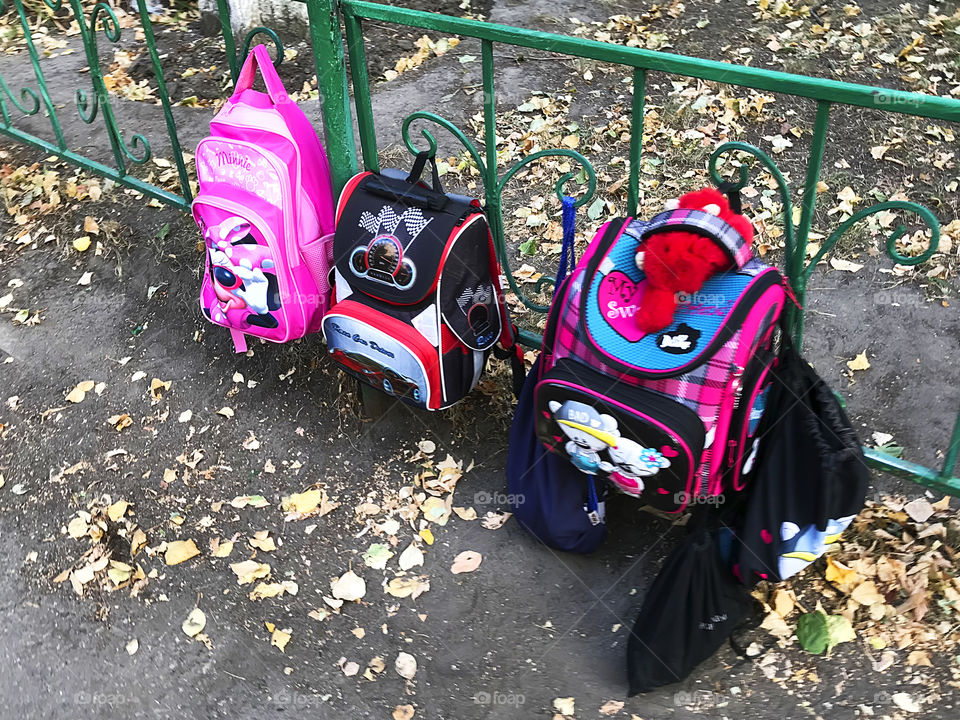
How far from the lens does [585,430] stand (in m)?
2.19

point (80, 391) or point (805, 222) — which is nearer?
point (805, 222)

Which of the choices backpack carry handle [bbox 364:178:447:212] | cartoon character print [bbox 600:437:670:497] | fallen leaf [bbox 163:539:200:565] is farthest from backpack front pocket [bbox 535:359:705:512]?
fallen leaf [bbox 163:539:200:565]

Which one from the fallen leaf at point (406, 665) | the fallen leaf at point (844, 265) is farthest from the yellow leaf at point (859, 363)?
the fallen leaf at point (406, 665)

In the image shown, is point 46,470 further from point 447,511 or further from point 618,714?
point 618,714

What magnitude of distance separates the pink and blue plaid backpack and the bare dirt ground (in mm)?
576

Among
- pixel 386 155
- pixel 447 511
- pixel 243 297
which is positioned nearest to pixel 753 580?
pixel 447 511

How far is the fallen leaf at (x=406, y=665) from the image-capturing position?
246 cm

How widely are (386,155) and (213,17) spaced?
244 centimetres

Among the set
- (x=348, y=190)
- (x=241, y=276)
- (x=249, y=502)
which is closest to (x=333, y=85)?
(x=348, y=190)

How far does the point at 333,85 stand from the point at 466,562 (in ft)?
5.12

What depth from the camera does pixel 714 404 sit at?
2.06 meters

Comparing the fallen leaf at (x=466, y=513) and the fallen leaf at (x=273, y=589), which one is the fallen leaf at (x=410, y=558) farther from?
the fallen leaf at (x=273, y=589)

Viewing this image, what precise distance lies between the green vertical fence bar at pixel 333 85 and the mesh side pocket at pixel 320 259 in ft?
0.61

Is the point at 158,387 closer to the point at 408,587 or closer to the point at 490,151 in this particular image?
the point at 408,587
